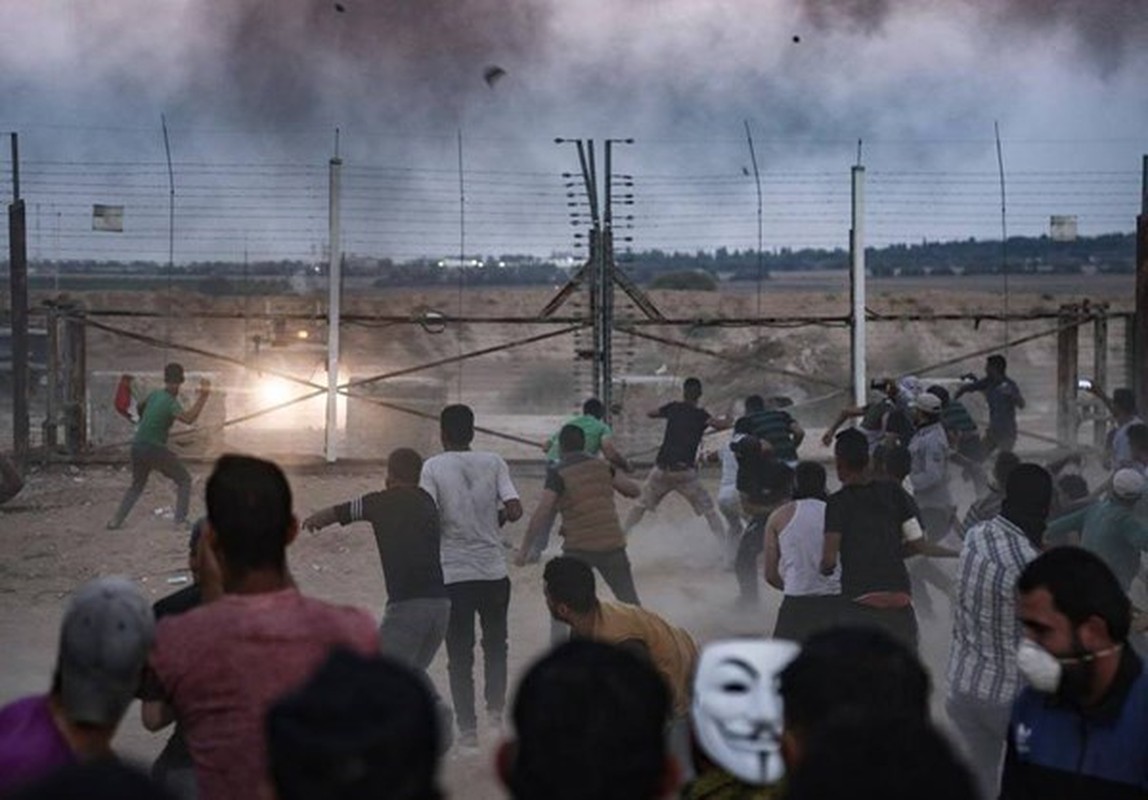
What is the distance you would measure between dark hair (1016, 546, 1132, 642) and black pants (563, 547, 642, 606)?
592cm

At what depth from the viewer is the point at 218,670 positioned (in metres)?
4.05

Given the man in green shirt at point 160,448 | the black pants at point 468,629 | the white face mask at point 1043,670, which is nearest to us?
the white face mask at point 1043,670

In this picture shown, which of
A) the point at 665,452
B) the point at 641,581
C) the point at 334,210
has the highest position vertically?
the point at 334,210

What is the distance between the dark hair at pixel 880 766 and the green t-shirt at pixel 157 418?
12.6m

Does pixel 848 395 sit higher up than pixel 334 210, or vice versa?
pixel 334 210

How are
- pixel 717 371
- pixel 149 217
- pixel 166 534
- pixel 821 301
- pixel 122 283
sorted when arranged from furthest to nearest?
pixel 122 283 < pixel 821 301 < pixel 717 371 < pixel 149 217 < pixel 166 534

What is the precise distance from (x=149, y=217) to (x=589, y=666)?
1771 centimetres

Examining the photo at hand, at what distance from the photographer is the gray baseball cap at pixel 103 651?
3898 millimetres

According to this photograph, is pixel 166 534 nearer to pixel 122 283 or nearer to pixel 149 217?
pixel 149 217

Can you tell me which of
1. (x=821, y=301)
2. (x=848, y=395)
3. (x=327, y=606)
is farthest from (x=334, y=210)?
(x=821, y=301)

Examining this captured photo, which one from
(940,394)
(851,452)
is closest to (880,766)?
(851,452)

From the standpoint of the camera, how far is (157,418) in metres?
14.9

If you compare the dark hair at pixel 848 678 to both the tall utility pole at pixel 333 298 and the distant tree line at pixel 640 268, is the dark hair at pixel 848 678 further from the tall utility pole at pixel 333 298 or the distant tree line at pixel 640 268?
the distant tree line at pixel 640 268

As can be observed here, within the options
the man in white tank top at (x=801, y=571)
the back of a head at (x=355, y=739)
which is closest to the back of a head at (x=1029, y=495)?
the man in white tank top at (x=801, y=571)
